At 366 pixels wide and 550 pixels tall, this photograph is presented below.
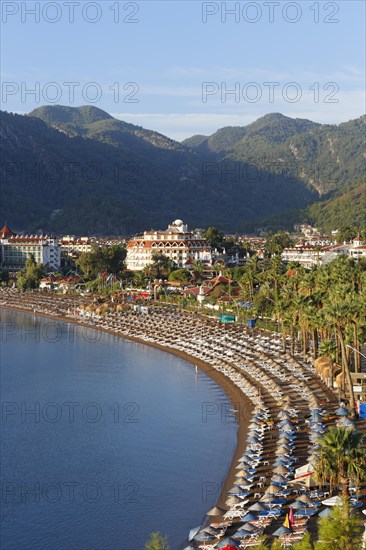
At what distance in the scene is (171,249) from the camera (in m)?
129

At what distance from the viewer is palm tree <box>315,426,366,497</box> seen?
3031 cm

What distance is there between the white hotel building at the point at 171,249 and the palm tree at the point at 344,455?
9543 centimetres

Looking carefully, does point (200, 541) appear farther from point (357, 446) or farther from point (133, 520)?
point (357, 446)

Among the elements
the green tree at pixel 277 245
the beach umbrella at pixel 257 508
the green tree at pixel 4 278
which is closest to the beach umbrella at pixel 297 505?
the beach umbrella at pixel 257 508

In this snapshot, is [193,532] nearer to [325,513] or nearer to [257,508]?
[257,508]

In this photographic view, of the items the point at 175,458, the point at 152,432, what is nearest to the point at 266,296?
the point at 152,432

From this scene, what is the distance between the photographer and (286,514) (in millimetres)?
31578

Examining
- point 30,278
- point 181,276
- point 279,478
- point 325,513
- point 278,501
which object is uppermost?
point 181,276

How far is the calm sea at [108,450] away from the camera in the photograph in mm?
33906

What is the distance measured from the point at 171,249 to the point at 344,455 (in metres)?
99.8

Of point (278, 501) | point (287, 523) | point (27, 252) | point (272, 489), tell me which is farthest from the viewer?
point (27, 252)

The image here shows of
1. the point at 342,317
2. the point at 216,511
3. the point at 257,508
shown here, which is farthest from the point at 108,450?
the point at 342,317

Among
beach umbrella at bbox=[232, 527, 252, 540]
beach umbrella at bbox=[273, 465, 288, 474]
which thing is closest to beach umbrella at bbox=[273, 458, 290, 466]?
beach umbrella at bbox=[273, 465, 288, 474]

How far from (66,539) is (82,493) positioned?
4.90 meters
